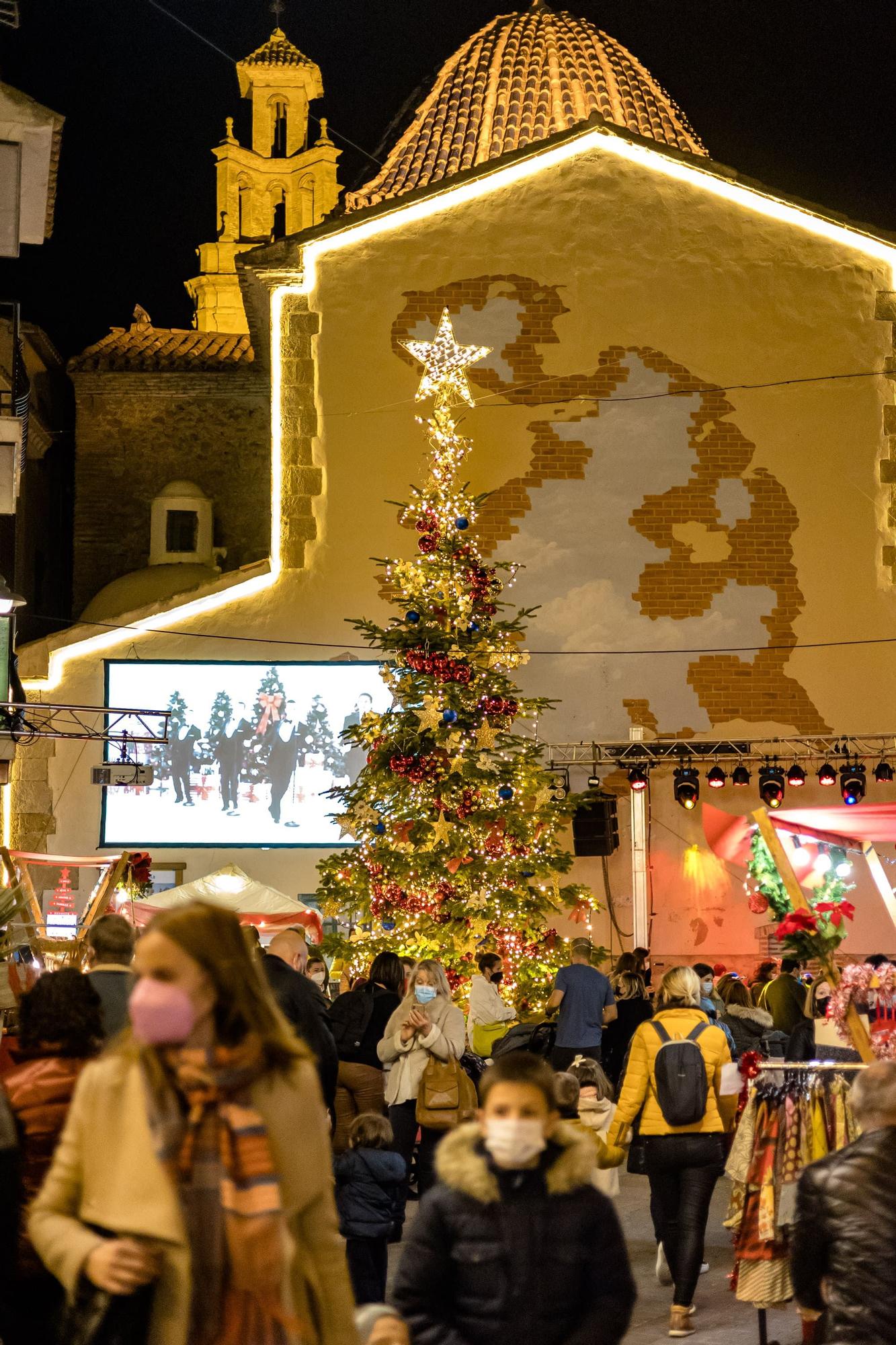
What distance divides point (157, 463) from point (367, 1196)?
26173mm

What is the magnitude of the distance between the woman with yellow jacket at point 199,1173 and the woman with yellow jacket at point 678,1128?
5.32 metres

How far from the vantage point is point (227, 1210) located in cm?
308

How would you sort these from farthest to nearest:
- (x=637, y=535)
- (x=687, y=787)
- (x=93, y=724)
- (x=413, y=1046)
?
(x=637, y=535) < (x=93, y=724) < (x=687, y=787) < (x=413, y=1046)

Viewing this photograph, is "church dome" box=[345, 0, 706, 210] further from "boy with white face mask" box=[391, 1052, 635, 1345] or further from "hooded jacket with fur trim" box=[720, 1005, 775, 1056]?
"boy with white face mask" box=[391, 1052, 635, 1345]

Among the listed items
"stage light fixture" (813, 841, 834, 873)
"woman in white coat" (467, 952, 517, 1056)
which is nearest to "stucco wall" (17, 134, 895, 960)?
"woman in white coat" (467, 952, 517, 1056)

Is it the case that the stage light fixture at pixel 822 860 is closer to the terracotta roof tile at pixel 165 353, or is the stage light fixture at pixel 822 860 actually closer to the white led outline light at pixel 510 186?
the white led outline light at pixel 510 186

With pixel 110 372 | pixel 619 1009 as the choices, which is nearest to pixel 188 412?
pixel 110 372

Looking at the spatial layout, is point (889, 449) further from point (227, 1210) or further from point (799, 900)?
point (227, 1210)

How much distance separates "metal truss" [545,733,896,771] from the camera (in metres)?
20.2

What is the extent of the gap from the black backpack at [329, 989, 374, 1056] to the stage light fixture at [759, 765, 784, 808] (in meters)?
10.3

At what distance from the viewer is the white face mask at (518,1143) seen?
12.9 feet

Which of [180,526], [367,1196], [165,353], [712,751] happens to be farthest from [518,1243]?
[165,353]

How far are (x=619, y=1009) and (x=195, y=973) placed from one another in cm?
1138

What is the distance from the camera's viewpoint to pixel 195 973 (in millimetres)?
3186
